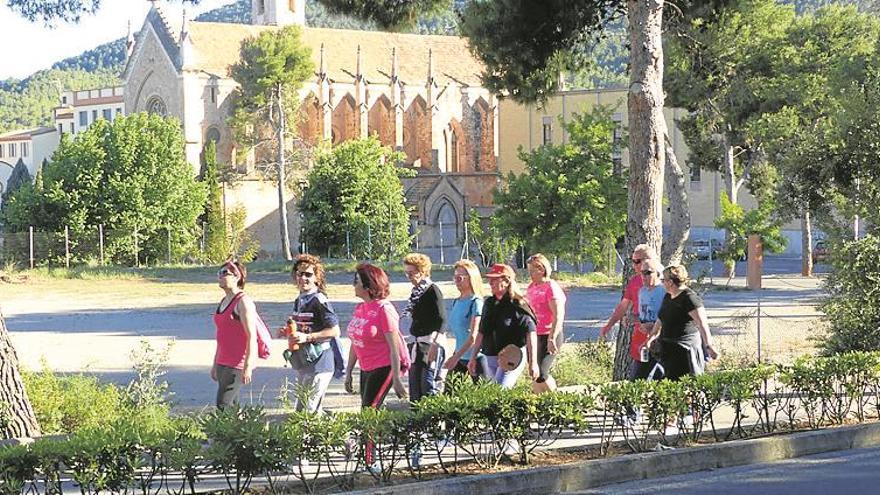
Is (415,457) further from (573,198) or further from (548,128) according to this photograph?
(548,128)

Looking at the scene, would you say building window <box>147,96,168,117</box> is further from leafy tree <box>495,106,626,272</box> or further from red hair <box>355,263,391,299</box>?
red hair <box>355,263,391,299</box>

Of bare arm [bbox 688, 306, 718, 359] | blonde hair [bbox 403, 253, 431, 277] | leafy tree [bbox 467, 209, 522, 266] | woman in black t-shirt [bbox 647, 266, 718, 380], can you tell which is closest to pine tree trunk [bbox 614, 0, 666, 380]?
woman in black t-shirt [bbox 647, 266, 718, 380]

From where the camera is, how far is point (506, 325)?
9.56 meters

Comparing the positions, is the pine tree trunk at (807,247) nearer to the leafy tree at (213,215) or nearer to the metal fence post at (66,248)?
the leafy tree at (213,215)

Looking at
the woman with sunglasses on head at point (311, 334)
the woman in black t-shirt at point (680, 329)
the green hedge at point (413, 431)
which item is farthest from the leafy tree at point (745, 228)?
A: the woman with sunglasses on head at point (311, 334)

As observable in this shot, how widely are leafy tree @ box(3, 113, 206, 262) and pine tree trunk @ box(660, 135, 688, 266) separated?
4068 centimetres

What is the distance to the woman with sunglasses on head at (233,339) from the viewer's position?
29.7 feet

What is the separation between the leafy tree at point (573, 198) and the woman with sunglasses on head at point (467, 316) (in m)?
28.7

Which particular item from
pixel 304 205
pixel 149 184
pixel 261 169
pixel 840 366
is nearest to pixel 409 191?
pixel 261 169

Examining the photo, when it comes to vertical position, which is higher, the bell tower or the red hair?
the bell tower

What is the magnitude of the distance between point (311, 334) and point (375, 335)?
607 millimetres

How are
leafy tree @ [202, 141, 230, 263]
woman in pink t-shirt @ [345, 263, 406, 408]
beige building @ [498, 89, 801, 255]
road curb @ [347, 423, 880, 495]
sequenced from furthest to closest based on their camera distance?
beige building @ [498, 89, 801, 255], leafy tree @ [202, 141, 230, 263], woman in pink t-shirt @ [345, 263, 406, 408], road curb @ [347, 423, 880, 495]

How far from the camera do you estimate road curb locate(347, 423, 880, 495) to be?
8.12 meters

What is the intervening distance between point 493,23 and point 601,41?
1.65 metres
